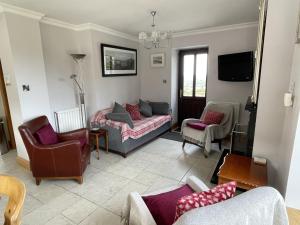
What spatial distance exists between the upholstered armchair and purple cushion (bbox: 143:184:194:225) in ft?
5.85

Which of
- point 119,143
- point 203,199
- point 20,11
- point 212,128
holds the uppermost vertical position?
point 20,11

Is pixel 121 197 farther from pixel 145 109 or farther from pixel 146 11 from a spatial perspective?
pixel 146 11

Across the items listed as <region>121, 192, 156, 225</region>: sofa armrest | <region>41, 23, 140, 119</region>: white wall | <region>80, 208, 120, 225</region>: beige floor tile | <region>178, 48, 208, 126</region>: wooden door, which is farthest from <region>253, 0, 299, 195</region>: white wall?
<region>41, 23, 140, 119</region>: white wall

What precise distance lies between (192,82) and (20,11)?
148 inches

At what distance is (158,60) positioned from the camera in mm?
4727

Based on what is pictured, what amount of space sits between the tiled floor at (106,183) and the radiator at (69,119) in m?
0.85

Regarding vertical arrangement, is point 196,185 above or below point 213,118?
below

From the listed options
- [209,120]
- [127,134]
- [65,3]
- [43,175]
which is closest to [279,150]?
[209,120]

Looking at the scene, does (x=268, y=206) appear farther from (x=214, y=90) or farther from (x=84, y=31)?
(x=84, y=31)

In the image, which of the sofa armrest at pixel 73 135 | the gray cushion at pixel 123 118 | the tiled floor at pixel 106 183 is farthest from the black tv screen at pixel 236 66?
the sofa armrest at pixel 73 135

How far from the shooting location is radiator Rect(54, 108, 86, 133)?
346 cm

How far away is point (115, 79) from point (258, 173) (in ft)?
11.3

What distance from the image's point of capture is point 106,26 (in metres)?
3.69

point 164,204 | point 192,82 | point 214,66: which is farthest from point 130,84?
point 164,204
